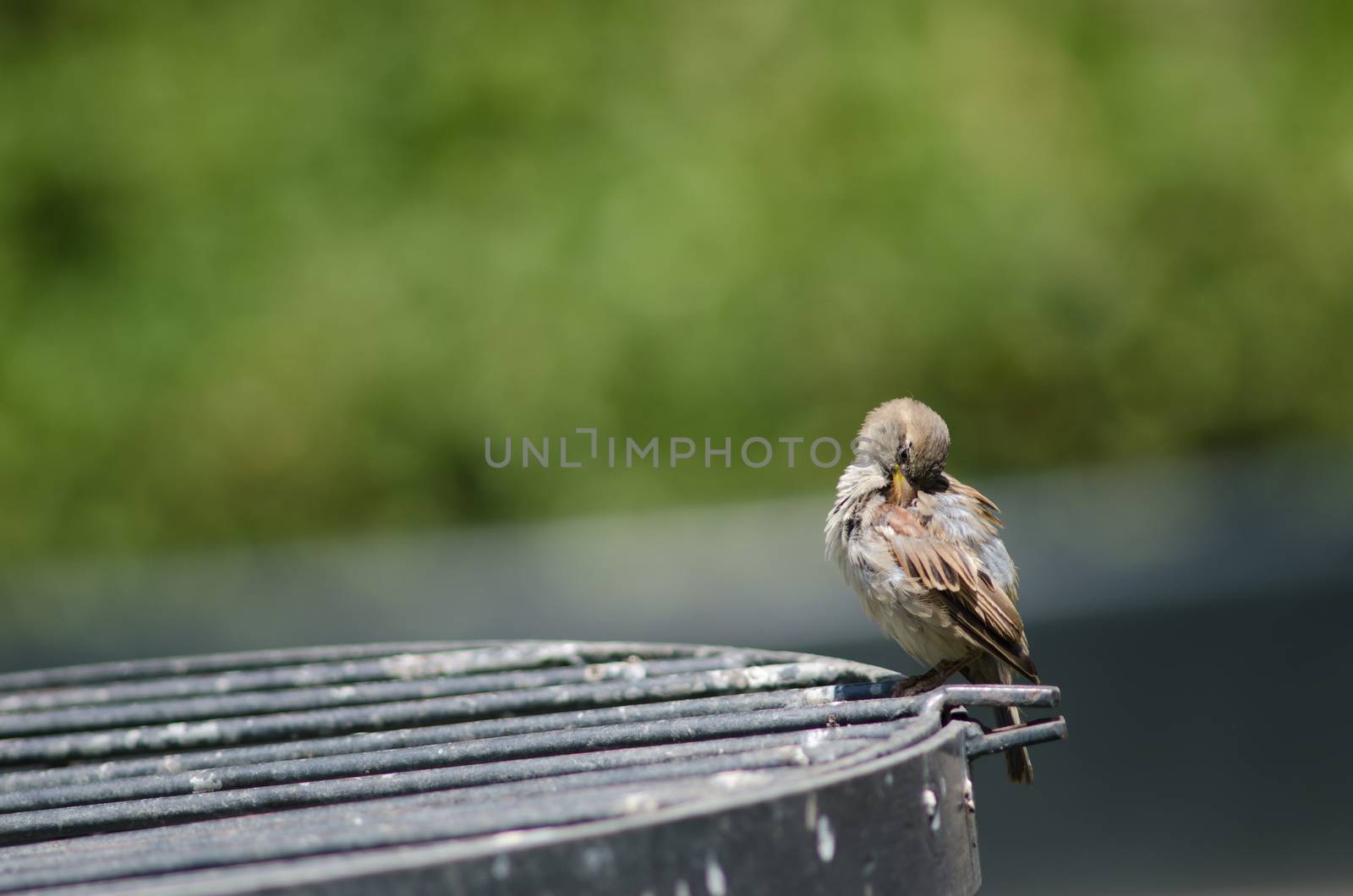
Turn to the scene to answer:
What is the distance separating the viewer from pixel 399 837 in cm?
152

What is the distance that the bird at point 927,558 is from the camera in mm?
2869

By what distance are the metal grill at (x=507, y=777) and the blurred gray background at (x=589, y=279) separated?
12.7 feet

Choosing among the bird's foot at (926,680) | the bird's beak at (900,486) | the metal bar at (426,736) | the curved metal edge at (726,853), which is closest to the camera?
the curved metal edge at (726,853)

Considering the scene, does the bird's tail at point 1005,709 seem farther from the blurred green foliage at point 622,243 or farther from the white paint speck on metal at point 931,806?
the blurred green foliage at point 622,243

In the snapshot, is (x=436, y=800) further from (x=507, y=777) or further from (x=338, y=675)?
(x=338, y=675)

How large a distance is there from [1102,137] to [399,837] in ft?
20.0

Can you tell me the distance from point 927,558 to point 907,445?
1.17ft

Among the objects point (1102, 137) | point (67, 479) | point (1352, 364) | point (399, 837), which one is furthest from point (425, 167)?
point (399, 837)

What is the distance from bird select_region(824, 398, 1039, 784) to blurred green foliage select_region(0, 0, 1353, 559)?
3.46 metres

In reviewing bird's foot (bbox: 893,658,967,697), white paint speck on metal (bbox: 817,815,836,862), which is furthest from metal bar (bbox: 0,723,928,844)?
bird's foot (bbox: 893,658,967,697)

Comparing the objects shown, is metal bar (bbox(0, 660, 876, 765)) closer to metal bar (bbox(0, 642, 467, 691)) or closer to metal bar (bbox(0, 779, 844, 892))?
metal bar (bbox(0, 642, 467, 691))

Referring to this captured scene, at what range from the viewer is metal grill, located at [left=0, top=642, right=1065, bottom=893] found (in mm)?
1443

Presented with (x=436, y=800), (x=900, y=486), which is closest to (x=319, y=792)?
(x=436, y=800)

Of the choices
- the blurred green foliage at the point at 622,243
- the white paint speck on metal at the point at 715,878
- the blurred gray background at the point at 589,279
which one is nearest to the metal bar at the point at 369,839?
the white paint speck on metal at the point at 715,878
